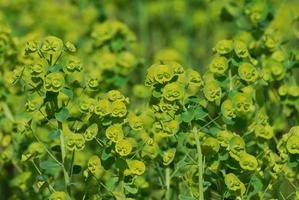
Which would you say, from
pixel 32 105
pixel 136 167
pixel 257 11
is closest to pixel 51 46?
pixel 32 105

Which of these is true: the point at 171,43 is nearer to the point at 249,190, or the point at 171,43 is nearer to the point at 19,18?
the point at 19,18

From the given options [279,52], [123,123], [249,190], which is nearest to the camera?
[123,123]

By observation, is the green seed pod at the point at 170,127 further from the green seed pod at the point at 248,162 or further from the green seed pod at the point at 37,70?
the green seed pod at the point at 37,70

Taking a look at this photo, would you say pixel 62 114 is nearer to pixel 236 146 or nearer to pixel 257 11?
pixel 236 146

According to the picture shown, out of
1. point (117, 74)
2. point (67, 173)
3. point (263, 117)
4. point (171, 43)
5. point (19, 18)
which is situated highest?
point (263, 117)

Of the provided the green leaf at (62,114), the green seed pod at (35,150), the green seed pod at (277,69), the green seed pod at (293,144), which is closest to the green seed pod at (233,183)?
the green seed pod at (293,144)

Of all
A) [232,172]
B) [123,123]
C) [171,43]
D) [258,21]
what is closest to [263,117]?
[232,172]

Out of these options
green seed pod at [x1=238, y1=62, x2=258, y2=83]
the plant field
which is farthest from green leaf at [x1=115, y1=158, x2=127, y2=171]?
green seed pod at [x1=238, y1=62, x2=258, y2=83]
